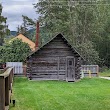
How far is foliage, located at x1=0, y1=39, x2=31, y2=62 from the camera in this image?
4166cm

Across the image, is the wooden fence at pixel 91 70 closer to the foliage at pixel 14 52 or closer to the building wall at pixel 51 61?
the foliage at pixel 14 52

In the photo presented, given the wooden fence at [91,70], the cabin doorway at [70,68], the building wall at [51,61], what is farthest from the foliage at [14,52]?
the cabin doorway at [70,68]

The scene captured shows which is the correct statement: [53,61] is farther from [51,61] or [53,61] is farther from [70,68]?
[70,68]

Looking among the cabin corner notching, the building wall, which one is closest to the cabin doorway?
the cabin corner notching

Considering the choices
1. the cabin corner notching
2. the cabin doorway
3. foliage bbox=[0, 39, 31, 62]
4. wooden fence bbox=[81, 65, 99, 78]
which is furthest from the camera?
foliage bbox=[0, 39, 31, 62]

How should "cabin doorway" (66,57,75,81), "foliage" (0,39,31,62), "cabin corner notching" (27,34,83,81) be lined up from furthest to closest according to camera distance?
"foliage" (0,39,31,62), "cabin doorway" (66,57,75,81), "cabin corner notching" (27,34,83,81)

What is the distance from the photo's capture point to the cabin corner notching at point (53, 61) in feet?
103

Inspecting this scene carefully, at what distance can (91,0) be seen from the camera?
184 feet

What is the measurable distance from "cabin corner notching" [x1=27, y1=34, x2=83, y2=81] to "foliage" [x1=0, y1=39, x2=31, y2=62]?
1028cm

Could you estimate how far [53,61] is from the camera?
103ft

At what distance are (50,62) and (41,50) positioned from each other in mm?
1392

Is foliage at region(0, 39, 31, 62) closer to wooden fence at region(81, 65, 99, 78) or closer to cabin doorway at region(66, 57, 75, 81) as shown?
wooden fence at region(81, 65, 99, 78)

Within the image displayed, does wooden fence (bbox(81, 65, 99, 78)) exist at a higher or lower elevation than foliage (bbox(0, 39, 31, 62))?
lower

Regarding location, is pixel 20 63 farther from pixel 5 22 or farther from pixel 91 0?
pixel 91 0
